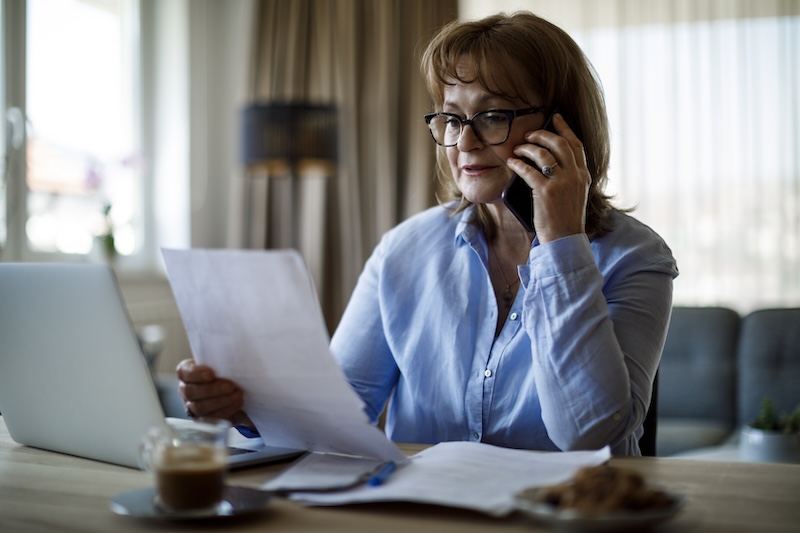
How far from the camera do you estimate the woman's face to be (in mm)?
1424

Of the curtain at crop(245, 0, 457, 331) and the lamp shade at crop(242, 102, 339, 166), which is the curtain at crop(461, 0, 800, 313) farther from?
the lamp shade at crop(242, 102, 339, 166)

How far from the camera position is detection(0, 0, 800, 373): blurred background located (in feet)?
12.1

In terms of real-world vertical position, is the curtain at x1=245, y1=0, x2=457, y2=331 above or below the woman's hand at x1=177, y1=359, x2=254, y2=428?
above

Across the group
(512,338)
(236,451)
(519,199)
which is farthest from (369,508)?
(519,199)

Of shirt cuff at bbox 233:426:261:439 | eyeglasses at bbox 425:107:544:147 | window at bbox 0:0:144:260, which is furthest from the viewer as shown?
window at bbox 0:0:144:260

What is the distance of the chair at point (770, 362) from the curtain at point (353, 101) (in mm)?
1666

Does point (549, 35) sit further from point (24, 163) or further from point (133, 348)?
point (24, 163)

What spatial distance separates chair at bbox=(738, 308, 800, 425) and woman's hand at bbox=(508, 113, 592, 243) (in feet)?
6.48

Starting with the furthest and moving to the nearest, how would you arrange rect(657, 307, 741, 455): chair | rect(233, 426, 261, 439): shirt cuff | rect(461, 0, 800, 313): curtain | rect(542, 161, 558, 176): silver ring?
rect(461, 0, 800, 313): curtain → rect(657, 307, 741, 455): chair → rect(542, 161, 558, 176): silver ring → rect(233, 426, 261, 439): shirt cuff

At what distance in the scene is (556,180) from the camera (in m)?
1.29

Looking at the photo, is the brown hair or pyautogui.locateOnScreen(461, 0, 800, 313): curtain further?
pyautogui.locateOnScreen(461, 0, 800, 313): curtain

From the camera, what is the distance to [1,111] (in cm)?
315

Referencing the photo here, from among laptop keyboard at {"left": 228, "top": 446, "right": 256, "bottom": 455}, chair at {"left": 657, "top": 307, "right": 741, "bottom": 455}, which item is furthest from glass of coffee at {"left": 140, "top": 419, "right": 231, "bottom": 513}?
chair at {"left": 657, "top": 307, "right": 741, "bottom": 455}

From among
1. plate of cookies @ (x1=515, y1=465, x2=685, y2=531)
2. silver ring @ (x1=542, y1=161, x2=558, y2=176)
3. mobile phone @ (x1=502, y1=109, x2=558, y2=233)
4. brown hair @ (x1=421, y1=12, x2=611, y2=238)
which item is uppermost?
brown hair @ (x1=421, y1=12, x2=611, y2=238)
